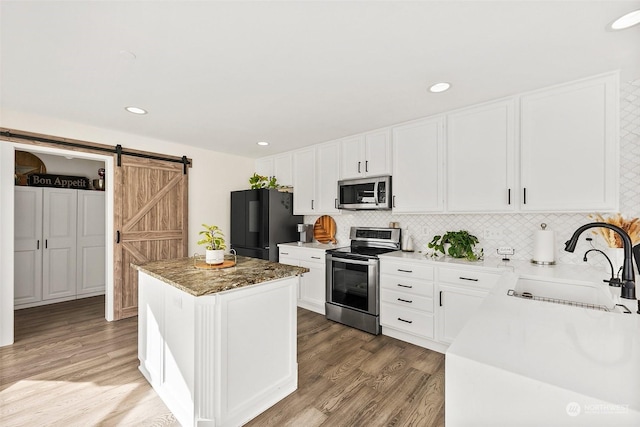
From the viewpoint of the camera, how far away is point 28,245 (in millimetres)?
3908

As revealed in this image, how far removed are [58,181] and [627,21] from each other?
6241mm

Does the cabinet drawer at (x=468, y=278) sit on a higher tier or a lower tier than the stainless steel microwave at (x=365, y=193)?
lower

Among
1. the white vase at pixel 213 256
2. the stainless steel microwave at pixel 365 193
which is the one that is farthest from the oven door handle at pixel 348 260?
the white vase at pixel 213 256

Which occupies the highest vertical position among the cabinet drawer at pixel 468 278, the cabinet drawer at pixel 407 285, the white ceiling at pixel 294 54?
the white ceiling at pixel 294 54

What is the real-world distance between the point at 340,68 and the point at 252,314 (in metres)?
1.78

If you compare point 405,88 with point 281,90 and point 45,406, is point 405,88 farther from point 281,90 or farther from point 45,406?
point 45,406

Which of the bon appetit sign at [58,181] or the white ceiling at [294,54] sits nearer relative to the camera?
the white ceiling at [294,54]

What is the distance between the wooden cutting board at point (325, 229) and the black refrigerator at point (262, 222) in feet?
0.98

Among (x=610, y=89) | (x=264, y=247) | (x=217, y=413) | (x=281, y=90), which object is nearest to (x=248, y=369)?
(x=217, y=413)

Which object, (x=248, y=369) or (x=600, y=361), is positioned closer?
(x=600, y=361)

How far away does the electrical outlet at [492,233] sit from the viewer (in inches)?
111

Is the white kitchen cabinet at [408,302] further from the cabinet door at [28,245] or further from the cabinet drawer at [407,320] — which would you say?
the cabinet door at [28,245]

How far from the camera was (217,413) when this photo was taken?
66.6 inches

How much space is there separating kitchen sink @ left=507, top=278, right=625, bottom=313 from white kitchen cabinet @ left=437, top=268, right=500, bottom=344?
34 cm
